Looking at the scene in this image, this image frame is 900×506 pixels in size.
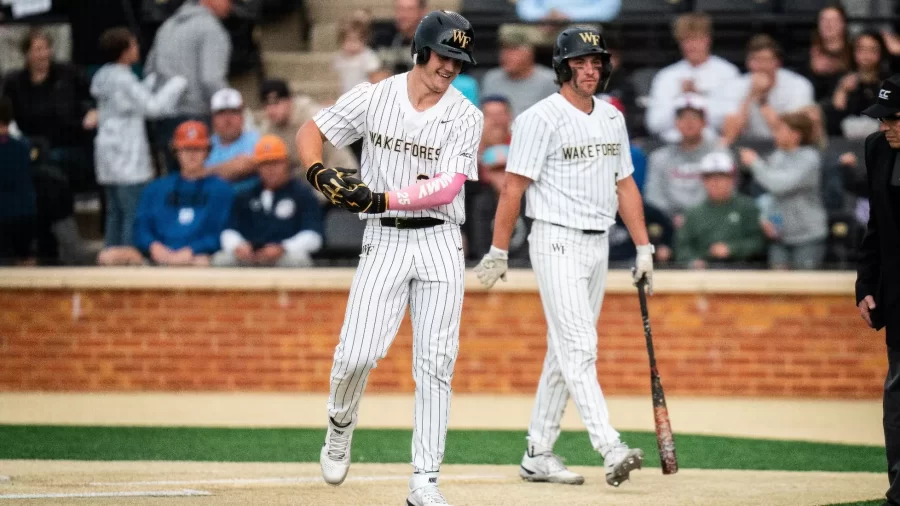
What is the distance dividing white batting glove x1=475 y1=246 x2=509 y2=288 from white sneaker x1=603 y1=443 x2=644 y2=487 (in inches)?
40.2

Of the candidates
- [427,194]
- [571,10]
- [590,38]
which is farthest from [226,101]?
[427,194]

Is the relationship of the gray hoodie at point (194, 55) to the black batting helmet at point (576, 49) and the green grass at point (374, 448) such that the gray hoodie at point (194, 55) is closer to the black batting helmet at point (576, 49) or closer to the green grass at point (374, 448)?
the green grass at point (374, 448)

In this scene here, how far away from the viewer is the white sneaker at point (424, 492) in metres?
5.37

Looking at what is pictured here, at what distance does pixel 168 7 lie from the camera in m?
12.0

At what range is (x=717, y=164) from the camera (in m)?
10.6

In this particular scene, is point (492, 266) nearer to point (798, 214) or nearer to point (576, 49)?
point (576, 49)

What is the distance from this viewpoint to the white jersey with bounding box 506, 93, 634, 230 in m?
6.48

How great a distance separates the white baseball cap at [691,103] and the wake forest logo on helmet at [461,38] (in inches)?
224

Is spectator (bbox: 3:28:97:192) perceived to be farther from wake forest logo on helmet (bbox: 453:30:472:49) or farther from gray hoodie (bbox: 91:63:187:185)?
wake forest logo on helmet (bbox: 453:30:472:49)

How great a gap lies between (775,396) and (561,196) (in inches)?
183

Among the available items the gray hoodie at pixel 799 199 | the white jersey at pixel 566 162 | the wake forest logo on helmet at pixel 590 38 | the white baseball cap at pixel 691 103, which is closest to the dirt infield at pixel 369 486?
the white jersey at pixel 566 162

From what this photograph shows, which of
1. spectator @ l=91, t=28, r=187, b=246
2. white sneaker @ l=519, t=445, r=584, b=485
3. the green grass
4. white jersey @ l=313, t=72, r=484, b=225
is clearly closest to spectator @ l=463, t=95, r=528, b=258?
the green grass

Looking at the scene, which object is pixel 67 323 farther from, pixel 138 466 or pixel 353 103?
pixel 353 103

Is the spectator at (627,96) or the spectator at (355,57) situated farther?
the spectator at (355,57)
